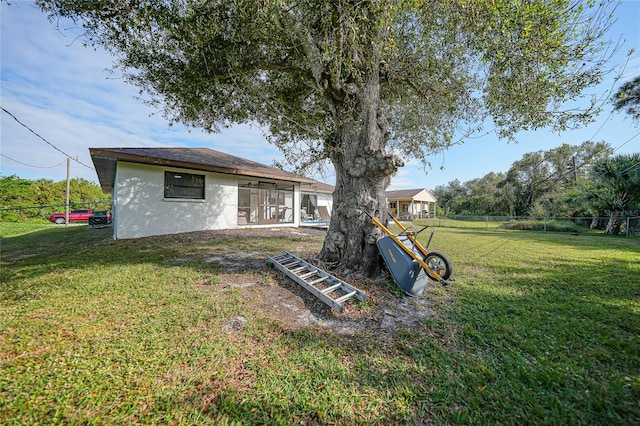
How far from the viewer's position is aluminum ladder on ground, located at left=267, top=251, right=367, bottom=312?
328 cm

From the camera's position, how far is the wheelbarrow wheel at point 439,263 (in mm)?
3406

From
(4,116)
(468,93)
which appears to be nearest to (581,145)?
(468,93)

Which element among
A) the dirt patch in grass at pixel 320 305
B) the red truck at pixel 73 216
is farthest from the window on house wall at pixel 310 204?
the red truck at pixel 73 216

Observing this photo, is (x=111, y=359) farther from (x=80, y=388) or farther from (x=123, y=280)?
(x=123, y=280)

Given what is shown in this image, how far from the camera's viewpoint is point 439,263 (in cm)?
361

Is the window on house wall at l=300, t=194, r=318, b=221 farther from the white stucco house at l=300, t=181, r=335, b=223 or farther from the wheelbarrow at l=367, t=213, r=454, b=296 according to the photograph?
the wheelbarrow at l=367, t=213, r=454, b=296

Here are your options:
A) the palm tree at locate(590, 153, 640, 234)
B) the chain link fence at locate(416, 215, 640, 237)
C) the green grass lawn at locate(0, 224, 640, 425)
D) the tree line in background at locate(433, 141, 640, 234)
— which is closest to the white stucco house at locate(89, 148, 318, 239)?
the green grass lawn at locate(0, 224, 640, 425)

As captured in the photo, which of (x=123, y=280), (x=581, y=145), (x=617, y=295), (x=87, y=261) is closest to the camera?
(x=617, y=295)

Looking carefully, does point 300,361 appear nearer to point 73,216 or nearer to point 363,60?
point 363,60

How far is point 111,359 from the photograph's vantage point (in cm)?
214

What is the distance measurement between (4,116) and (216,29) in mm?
10673

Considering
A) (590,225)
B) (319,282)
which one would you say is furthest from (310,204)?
(590,225)

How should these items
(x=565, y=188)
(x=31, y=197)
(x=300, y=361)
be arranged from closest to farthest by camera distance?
(x=300, y=361), (x=31, y=197), (x=565, y=188)

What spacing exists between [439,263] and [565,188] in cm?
3612
